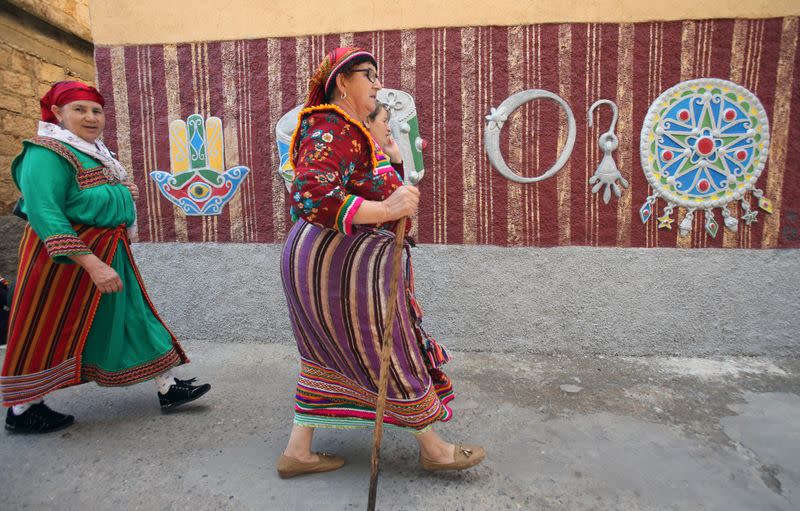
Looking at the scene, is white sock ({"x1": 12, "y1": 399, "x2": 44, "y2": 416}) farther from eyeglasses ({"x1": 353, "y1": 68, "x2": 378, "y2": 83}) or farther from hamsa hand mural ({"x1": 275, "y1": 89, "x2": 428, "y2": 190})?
eyeglasses ({"x1": 353, "y1": 68, "x2": 378, "y2": 83})

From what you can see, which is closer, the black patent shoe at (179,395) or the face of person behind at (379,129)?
the face of person behind at (379,129)

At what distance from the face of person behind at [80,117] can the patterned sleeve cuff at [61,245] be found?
0.53 metres

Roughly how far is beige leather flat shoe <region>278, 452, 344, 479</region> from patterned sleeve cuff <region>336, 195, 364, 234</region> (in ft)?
3.20

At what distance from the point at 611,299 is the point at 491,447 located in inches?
64.4

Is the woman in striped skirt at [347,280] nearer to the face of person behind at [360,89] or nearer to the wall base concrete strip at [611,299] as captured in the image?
the face of person behind at [360,89]

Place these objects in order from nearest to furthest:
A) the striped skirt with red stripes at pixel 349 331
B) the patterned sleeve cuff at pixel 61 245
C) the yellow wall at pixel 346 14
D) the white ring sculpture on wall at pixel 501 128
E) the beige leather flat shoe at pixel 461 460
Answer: the striped skirt with red stripes at pixel 349 331
the beige leather flat shoe at pixel 461 460
the patterned sleeve cuff at pixel 61 245
the yellow wall at pixel 346 14
the white ring sculpture on wall at pixel 501 128

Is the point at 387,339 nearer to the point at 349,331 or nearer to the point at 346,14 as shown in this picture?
the point at 349,331

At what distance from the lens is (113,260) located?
232 centimetres

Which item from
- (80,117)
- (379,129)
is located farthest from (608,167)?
(80,117)

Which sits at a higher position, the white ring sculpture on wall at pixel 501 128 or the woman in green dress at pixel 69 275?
the white ring sculpture on wall at pixel 501 128

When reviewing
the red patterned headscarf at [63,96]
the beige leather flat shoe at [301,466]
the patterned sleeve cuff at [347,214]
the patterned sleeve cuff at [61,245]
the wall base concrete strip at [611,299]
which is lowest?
the beige leather flat shoe at [301,466]

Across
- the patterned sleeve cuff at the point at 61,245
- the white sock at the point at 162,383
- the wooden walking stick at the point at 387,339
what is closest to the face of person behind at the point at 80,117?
the patterned sleeve cuff at the point at 61,245

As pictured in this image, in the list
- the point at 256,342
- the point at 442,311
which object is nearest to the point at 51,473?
the point at 256,342

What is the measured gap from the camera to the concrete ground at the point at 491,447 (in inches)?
70.0
